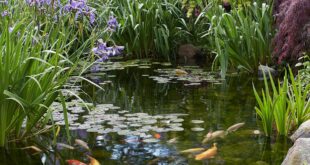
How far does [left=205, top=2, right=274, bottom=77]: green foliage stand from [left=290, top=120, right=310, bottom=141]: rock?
9.08 feet

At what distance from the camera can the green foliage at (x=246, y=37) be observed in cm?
696

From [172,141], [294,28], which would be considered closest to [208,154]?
[172,141]

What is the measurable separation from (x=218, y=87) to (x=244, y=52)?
1.06m

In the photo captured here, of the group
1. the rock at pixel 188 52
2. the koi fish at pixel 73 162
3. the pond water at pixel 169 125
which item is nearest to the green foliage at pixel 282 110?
the pond water at pixel 169 125

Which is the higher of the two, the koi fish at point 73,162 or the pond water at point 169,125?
the pond water at point 169,125

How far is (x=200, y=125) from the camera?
4.58 metres

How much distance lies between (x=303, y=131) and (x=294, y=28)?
1468 mm

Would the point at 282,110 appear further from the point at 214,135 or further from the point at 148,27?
the point at 148,27

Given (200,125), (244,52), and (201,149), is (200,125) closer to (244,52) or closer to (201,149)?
(201,149)

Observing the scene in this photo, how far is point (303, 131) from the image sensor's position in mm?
3977

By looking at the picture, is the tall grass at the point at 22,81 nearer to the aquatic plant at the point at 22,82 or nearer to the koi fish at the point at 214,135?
the aquatic plant at the point at 22,82

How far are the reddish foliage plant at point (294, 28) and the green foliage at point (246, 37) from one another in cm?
120

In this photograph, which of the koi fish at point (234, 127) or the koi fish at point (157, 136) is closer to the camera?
the koi fish at point (157, 136)

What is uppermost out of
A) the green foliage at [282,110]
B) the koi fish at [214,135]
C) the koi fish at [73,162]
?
the green foliage at [282,110]
